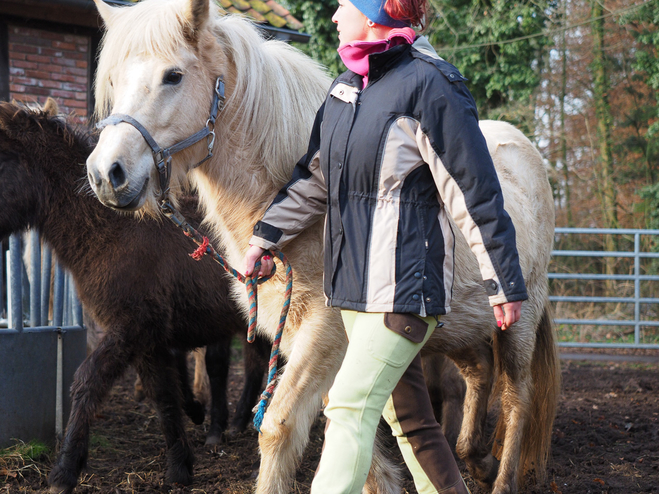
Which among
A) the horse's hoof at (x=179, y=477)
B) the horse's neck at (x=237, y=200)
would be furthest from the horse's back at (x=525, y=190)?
the horse's hoof at (x=179, y=477)

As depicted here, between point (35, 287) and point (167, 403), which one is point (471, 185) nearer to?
point (167, 403)

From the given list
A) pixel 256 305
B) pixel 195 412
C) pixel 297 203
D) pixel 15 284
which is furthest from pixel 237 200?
pixel 195 412

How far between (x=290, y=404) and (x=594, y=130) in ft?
42.5

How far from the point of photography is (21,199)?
145 inches

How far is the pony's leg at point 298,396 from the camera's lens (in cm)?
238

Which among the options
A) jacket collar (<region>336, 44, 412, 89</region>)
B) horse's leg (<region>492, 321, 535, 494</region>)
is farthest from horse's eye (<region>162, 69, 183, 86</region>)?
horse's leg (<region>492, 321, 535, 494</region>)

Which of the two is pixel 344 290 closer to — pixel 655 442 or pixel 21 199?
pixel 21 199

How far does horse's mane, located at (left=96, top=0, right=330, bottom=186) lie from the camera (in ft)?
7.64

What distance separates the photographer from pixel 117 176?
209cm

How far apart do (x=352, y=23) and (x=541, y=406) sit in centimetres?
266

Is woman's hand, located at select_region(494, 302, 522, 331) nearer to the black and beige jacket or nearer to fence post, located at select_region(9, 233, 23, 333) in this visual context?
the black and beige jacket

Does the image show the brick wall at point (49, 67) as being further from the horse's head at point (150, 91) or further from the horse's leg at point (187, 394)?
the horse's head at point (150, 91)

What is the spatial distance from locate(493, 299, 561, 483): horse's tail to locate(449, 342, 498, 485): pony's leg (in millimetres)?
126

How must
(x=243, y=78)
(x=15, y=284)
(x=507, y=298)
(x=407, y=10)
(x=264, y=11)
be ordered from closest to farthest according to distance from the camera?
(x=507, y=298)
(x=407, y=10)
(x=243, y=78)
(x=15, y=284)
(x=264, y=11)
